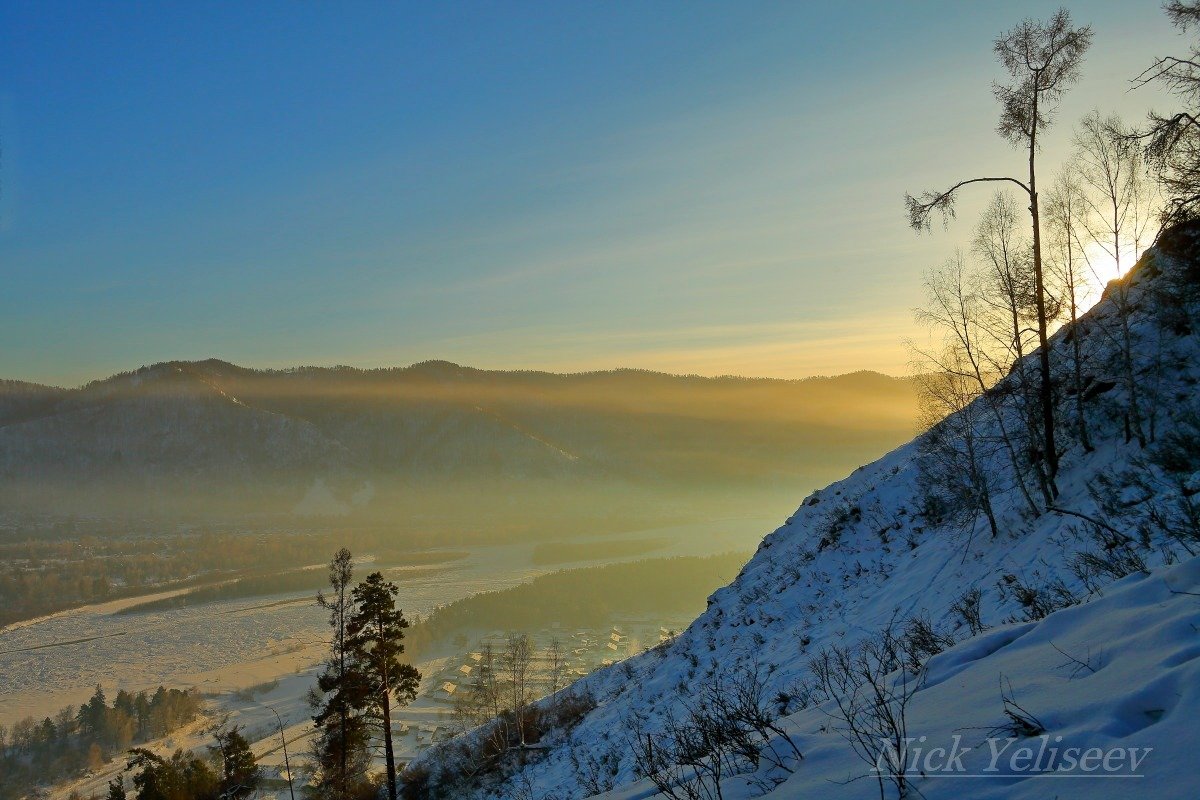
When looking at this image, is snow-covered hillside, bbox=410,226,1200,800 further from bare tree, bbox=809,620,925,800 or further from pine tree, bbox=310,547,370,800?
pine tree, bbox=310,547,370,800

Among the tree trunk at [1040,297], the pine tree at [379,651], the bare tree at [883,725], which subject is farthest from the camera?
the pine tree at [379,651]

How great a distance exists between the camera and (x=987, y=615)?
9.12m

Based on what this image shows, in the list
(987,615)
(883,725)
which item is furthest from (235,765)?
(883,725)

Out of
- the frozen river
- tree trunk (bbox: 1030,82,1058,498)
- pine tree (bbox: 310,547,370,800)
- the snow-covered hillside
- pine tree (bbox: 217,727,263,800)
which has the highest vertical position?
tree trunk (bbox: 1030,82,1058,498)

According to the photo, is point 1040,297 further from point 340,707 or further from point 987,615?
point 340,707

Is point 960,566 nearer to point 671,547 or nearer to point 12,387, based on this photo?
point 671,547


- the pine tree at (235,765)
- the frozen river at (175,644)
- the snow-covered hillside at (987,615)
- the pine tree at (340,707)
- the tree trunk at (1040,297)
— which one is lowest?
the frozen river at (175,644)

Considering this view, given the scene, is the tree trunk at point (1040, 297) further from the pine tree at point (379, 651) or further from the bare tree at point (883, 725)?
the pine tree at point (379, 651)

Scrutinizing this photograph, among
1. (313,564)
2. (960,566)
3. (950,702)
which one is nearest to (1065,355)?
(960,566)

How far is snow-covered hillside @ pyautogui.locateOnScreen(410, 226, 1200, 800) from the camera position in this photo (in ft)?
11.0

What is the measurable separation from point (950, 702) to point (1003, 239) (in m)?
10.6

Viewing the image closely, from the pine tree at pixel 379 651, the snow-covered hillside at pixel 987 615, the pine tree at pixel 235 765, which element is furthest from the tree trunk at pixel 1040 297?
the pine tree at pixel 235 765

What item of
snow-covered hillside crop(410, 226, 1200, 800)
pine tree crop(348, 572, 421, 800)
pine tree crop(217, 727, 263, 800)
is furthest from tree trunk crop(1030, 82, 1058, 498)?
pine tree crop(217, 727, 263, 800)

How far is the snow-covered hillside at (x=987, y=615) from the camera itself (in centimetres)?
334
